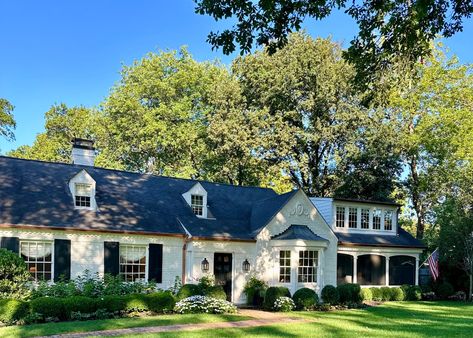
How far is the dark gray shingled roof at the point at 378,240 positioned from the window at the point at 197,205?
23.9 feet

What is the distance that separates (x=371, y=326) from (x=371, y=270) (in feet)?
36.3

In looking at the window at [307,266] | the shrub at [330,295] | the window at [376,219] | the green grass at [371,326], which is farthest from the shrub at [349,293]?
the window at [376,219]

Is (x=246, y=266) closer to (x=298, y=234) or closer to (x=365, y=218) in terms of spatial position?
(x=298, y=234)

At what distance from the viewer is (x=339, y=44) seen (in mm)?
32750

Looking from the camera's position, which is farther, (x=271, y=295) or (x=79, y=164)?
(x=79, y=164)

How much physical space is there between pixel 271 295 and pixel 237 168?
15.7 metres

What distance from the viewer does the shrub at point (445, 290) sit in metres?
24.9

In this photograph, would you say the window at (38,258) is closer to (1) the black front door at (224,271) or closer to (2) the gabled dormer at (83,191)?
(2) the gabled dormer at (83,191)

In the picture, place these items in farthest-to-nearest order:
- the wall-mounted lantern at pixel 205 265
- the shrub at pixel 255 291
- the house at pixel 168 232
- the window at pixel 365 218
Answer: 1. the window at pixel 365 218
2. the shrub at pixel 255 291
3. the wall-mounted lantern at pixel 205 265
4. the house at pixel 168 232

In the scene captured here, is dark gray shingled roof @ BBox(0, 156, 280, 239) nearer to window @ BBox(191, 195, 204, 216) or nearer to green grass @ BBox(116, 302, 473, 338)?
window @ BBox(191, 195, 204, 216)

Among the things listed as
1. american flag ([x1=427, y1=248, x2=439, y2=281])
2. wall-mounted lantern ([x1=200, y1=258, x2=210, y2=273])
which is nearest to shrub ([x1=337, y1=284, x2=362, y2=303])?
american flag ([x1=427, y1=248, x2=439, y2=281])

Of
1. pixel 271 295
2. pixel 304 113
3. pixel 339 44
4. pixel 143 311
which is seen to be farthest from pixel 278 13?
pixel 339 44

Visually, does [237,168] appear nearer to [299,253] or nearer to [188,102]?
[188,102]

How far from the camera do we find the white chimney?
22172 mm
